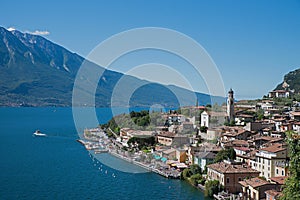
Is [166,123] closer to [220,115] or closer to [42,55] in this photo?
[220,115]

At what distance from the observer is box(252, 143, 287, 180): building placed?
1269 centimetres

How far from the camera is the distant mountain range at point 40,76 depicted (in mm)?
98812

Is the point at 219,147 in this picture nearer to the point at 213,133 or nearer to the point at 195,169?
the point at 195,169

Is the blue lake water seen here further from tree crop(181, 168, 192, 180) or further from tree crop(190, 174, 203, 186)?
tree crop(181, 168, 192, 180)

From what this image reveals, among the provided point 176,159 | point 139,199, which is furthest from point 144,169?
point 139,199

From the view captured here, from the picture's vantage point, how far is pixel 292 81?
156 ft

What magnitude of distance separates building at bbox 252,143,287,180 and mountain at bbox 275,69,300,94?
32.1 meters

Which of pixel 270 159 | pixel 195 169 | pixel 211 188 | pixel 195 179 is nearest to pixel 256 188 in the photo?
pixel 211 188

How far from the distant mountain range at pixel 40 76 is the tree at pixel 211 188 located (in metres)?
46.5

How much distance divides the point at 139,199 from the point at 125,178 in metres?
3.20

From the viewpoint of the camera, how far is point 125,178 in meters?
15.3

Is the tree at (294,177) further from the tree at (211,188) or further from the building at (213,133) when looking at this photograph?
the building at (213,133)

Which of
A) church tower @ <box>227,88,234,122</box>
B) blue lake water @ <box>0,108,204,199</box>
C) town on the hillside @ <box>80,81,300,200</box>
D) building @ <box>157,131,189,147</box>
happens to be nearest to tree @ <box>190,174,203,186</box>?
town on the hillside @ <box>80,81,300,200</box>

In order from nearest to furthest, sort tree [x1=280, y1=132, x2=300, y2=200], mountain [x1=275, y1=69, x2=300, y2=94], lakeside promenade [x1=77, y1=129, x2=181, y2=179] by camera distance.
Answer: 1. tree [x1=280, y1=132, x2=300, y2=200]
2. lakeside promenade [x1=77, y1=129, x2=181, y2=179]
3. mountain [x1=275, y1=69, x2=300, y2=94]
